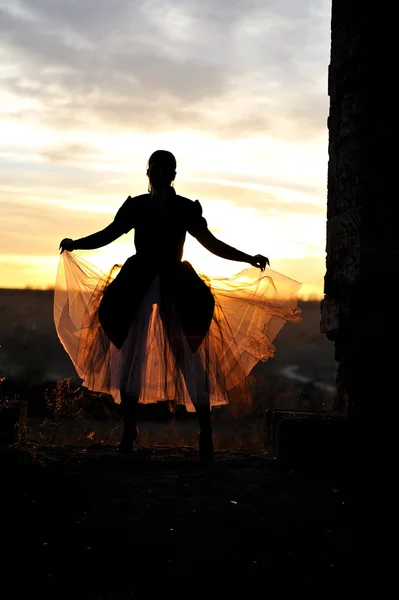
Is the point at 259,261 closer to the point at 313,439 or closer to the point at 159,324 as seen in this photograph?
the point at 159,324

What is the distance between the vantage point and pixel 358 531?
12.9ft

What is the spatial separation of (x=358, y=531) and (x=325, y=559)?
490 mm

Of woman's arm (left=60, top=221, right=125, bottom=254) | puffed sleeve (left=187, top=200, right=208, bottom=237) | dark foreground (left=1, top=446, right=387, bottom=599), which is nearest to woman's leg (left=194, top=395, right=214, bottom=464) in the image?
dark foreground (left=1, top=446, right=387, bottom=599)

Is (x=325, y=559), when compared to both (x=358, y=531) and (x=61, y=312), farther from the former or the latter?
(x=61, y=312)

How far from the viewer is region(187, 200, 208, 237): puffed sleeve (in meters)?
5.60

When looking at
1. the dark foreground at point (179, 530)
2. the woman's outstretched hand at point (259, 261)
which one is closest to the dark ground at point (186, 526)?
the dark foreground at point (179, 530)

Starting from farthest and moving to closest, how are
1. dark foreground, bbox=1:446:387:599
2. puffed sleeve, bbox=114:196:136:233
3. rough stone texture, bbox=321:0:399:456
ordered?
puffed sleeve, bbox=114:196:136:233, rough stone texture, bbox=321:0:399:456, dark foreground, bbox=1:446:387:599

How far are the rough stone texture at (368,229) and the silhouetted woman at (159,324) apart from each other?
841 mm

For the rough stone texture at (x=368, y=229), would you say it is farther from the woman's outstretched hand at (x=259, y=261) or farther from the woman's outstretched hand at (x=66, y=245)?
the woman's outstretched hand at (x=66, y=245)

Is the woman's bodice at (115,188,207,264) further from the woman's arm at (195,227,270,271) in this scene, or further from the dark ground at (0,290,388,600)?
the dark ground at (0,290,388,600)

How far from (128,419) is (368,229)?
7.42 ft

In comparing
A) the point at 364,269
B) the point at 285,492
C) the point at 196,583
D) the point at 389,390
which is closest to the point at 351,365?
the point at 389,390

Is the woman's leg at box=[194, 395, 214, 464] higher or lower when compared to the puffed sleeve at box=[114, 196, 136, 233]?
lower

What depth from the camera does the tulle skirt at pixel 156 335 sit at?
5.43 m
